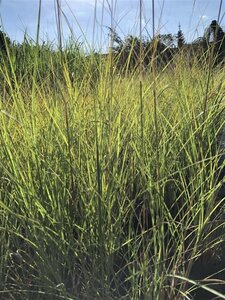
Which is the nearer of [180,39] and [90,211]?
[90,211]

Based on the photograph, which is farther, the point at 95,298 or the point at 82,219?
the point at 82,219

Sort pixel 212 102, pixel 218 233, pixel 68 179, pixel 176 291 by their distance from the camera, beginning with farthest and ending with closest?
pixel 212 102 → pixel 218 233 → pixel 68 179 → pixel 176 291

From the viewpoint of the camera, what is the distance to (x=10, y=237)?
1717 millimetres

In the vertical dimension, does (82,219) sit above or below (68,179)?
below

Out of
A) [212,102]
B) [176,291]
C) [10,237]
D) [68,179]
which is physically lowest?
[176,291]

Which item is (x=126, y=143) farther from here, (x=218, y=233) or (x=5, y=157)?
(x=218, y=233)

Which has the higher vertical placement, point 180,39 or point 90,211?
point 180,39

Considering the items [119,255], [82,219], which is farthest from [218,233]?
[82,219]

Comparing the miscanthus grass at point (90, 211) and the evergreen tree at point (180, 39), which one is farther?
the evergreen tree at point (180, 39)

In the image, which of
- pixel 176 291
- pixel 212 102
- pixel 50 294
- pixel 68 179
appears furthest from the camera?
pixel 212 102

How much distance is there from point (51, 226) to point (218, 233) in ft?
2.72

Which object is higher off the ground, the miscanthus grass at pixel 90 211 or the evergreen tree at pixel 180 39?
the evergreen tree at pixel 180 39

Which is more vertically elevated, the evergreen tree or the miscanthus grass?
the evergreen tree

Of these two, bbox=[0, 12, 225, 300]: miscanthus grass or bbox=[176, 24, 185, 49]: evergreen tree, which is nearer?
bbox=[0, 12, 225, 300]: miscanthus grass
